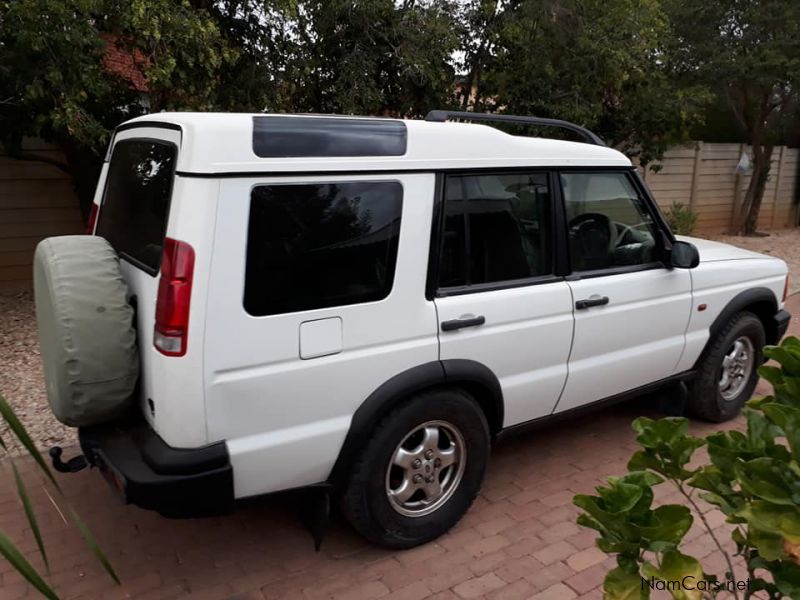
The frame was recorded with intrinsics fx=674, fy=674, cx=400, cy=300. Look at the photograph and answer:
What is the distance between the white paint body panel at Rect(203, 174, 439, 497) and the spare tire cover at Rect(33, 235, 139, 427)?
418 mm

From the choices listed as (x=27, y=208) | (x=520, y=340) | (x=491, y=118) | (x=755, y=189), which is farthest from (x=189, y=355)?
(x=755, y=189)

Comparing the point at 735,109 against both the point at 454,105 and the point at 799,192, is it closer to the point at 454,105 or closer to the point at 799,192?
the point at 799,192

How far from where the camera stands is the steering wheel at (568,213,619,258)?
3.65 m

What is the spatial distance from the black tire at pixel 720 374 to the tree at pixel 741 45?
8.26 metres

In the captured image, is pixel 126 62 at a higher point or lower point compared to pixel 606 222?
higher

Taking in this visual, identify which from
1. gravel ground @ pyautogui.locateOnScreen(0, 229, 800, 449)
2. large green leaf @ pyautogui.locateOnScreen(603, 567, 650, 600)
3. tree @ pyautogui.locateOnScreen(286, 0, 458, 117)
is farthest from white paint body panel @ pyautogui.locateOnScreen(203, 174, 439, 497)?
tree @ pyautogui.locateOnScreen(286, 0, 458, 117)

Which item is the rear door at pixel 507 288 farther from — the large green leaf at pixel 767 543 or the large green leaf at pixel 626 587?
the large green leaf at pixel 767 543

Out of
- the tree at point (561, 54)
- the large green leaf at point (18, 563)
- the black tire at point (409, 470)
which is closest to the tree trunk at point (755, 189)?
the tree at point (561, 54)

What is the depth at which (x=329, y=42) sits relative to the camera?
781cm

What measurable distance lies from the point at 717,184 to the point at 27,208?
12.5 metres

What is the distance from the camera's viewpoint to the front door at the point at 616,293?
11.8 ft

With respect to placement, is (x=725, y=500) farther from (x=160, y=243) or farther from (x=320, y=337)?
(x=160, y=243)

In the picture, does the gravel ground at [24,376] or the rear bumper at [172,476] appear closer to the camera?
the rear bumper at [172,476]

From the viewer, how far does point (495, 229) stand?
332 centimetres
